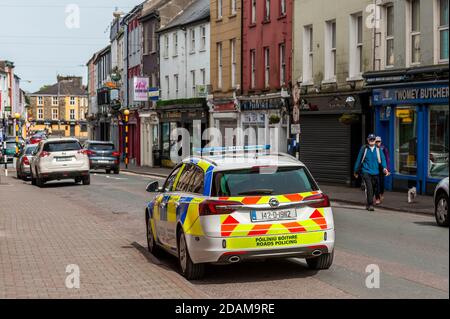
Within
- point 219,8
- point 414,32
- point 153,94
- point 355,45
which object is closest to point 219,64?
point 219,8

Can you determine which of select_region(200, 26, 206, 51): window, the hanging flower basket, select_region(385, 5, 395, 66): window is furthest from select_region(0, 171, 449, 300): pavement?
select_region(200, 26, 206, 51): window

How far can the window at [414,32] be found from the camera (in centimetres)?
2662

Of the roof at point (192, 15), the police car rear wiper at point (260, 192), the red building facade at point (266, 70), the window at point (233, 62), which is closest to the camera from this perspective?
the police car rear wiper at point (260, 192)

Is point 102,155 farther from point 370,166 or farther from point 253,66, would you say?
point 370,166

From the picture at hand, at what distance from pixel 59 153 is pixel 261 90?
12.4 m

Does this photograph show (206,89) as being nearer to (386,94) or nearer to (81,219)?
(386,94)

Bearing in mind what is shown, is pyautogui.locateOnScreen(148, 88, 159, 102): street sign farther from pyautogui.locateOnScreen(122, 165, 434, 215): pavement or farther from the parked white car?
pyautogui.locateOnScreen(122, 165, 434, 215): pavement

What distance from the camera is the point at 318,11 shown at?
3412cm

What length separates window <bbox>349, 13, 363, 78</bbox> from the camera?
30.8 meters

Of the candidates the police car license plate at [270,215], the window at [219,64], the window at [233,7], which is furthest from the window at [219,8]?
the police car license plate at [270,215]

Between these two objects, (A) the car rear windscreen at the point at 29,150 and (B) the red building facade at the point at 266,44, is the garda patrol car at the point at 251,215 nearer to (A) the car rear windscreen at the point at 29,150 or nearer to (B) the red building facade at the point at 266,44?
(B) the red building facade at the point at 266,44

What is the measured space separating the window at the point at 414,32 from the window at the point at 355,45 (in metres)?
3.81

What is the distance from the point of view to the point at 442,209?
53.6 ft

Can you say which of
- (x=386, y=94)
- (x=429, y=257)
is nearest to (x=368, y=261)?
(x=429, y=257)
